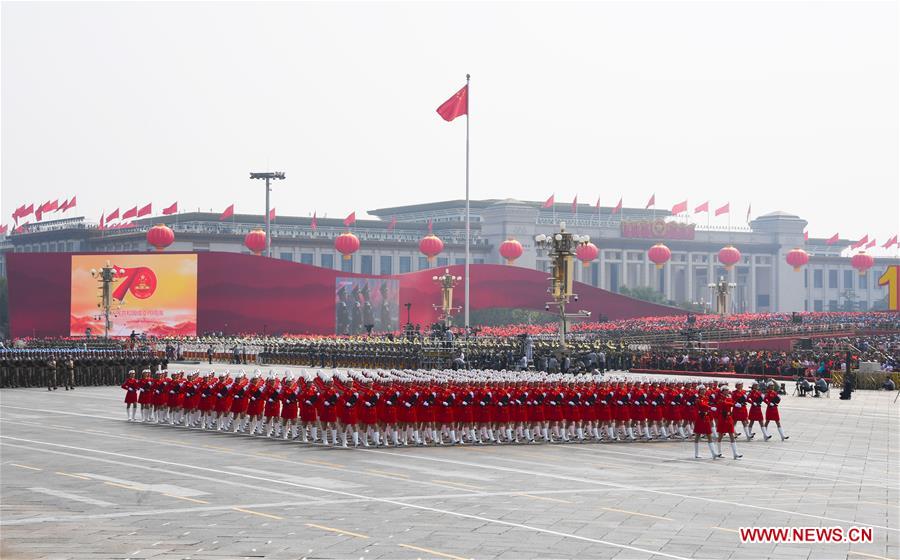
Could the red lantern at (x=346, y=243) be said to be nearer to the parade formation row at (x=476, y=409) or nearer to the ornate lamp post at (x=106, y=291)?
the ornate lamp post at (x=106, y=291)

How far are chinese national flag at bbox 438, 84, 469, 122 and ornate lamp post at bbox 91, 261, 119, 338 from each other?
24.5m

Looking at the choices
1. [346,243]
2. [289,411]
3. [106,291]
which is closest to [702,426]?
[289,411]

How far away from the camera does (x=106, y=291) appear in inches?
2805

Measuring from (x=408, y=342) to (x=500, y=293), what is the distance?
35.0m

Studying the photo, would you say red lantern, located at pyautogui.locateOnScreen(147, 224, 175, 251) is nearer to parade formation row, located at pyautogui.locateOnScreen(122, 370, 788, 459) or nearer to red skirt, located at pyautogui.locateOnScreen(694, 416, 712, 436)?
parade formation row, located at pyautogui.locateOnScreen(122, 370, 788, 459)

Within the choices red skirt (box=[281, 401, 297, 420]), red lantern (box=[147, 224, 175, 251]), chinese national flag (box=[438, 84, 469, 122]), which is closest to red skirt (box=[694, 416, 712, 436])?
red skirt (box=[281, 401, 297, 420])

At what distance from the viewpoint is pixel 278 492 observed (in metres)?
20.3

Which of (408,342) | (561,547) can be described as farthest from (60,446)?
(408,342)

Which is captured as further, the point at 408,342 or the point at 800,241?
the point at 800,241

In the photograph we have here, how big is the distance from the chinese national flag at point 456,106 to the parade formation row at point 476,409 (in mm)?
28291

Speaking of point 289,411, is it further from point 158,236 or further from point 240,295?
point 158,236

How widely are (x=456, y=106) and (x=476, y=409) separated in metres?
31.7

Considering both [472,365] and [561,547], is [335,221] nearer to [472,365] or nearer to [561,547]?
[472,365]

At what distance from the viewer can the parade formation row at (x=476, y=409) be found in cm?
2730
